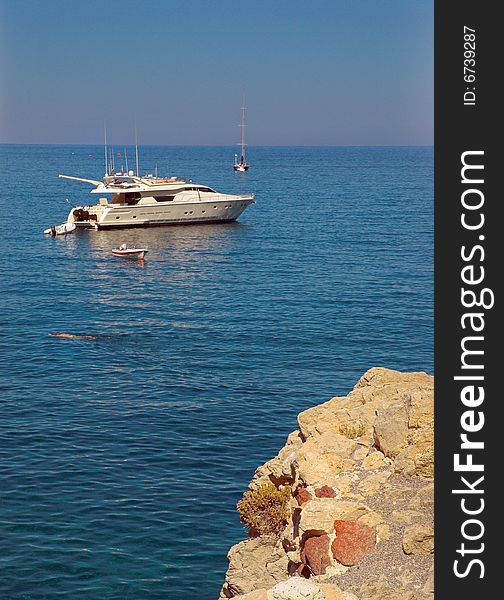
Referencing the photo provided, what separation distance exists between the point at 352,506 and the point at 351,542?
674 mm

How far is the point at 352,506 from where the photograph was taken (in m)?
16.6

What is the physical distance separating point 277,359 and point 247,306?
583 inches

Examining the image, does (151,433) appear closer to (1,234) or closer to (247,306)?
(247,306)

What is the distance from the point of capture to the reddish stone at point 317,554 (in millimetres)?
16344

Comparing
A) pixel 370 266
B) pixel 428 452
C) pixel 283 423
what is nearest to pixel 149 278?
pixel 370 266

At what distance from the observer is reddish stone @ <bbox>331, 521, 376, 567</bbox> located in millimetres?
16188

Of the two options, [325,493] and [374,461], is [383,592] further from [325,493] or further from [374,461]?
[374,461]

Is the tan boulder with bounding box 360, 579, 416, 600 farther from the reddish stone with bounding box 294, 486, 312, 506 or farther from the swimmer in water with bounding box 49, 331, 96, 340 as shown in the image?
the swimmer in water with bounding box 49, 331, 96, 340

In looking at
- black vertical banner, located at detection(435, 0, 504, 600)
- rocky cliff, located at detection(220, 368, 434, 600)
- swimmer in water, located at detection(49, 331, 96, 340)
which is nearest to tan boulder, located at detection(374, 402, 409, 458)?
rocky cliff, located at detection(220, 368, 434, 600)

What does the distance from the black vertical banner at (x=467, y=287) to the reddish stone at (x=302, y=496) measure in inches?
210

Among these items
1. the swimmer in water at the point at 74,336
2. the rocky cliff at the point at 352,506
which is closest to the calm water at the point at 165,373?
the swimmer in water at the point at 74,336

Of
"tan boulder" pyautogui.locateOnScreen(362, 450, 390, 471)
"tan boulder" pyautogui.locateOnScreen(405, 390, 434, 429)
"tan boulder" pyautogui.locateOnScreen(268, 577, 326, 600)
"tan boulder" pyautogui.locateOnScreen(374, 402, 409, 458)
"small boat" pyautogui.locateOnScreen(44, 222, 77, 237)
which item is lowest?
"tan boulder" pyautogui.locateOnScreen(268, 577, 326, 600)

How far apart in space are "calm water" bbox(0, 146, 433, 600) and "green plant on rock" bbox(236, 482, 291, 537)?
3480 millimetres

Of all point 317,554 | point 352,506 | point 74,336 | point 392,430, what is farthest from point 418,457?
point 74,336
